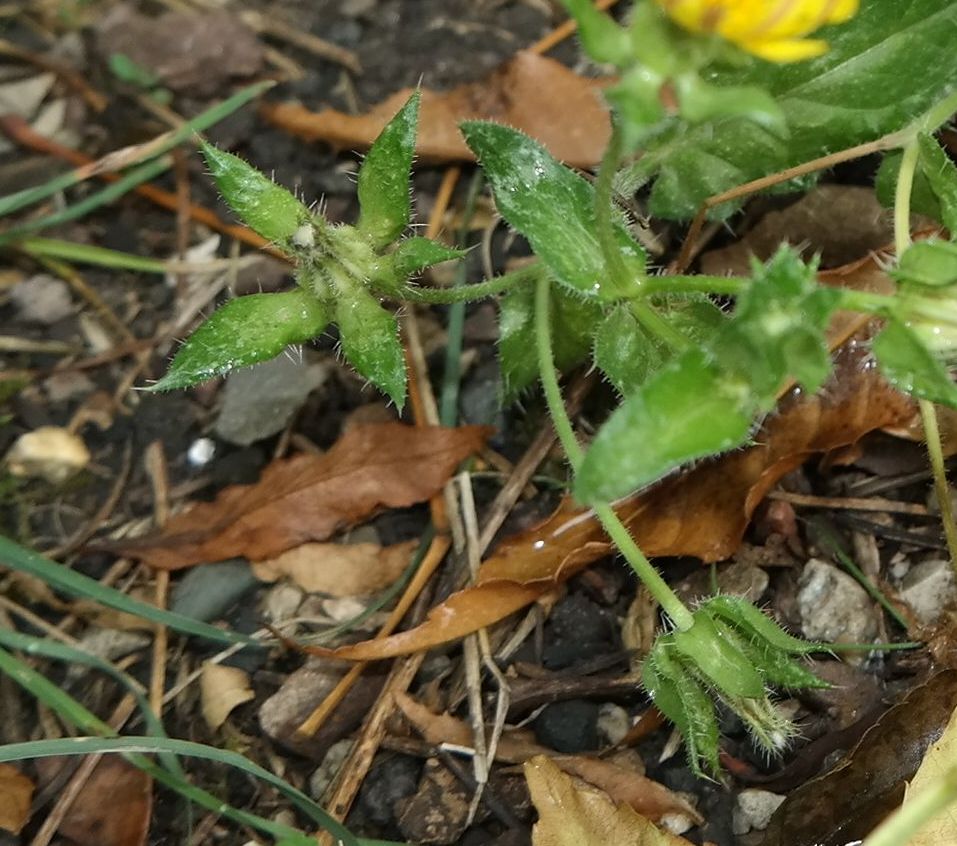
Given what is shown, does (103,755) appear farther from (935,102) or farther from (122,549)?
(935,102)

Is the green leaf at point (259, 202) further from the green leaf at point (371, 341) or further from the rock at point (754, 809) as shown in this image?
the rock at point (754, 809)

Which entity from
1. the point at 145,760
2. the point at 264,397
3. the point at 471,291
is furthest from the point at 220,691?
the point at 471,291

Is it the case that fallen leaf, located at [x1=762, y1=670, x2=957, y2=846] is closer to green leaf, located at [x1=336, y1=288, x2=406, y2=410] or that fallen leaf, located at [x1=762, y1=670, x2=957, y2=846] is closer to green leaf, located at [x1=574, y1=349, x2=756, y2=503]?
green leaf, located at [x1=574, y1=349, x2=756, y2=503]

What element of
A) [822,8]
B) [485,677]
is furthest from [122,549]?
[822,8]

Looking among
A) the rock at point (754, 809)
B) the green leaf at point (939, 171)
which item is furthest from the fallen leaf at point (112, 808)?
the green leaf at point (939, 171)

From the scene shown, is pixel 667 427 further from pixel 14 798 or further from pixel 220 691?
pixel 14 798
